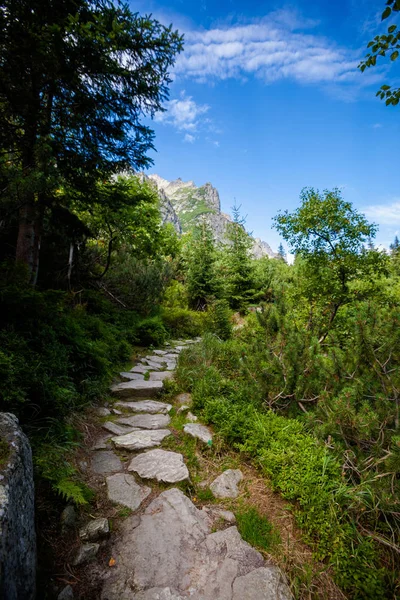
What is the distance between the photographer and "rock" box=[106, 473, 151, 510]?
2291mm

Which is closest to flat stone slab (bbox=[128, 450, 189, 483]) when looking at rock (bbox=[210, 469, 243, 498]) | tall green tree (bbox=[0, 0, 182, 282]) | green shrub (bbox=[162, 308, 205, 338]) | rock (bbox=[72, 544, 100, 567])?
rock (bbox=[210, 469, 243, 498])

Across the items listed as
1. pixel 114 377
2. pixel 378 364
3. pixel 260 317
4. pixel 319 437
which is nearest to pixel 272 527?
pixel 319 437

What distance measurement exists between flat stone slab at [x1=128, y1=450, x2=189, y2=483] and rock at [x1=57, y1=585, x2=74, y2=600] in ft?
3.42

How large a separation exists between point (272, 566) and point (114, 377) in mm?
3614

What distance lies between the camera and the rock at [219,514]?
2.22 metres

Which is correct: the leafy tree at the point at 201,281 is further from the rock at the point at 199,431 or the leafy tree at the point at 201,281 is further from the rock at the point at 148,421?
the rock at the point at 199,431

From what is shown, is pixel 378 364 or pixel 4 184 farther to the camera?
pixel 4 184

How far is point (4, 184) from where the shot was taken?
4406 millimetres

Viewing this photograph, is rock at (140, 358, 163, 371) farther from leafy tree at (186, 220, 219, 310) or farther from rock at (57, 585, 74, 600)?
leafy tree at (186, 220, 219, 310)

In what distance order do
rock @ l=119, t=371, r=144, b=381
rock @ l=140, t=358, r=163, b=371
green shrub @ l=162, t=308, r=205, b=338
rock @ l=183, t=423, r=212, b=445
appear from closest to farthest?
rock @ l=183, t=423, r=212, b=445 < rock @ l=119, t=371, r=144, b=381 < rock @ l=140, t=358, r=163, b=371 < green shrub @ l=162, t=308, r=205, b=338

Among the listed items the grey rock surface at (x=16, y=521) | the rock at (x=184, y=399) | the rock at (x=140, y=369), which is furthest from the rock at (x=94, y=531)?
the rock at (x=140, y=369)

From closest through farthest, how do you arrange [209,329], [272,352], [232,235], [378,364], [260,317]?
1. [378,364]
2. [272,352]
3. [260,317]
4. [209,329]
5. [232,235]

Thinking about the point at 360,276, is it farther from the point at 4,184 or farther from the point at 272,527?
the point at 4,184

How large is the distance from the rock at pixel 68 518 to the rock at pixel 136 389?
92.8 inches
